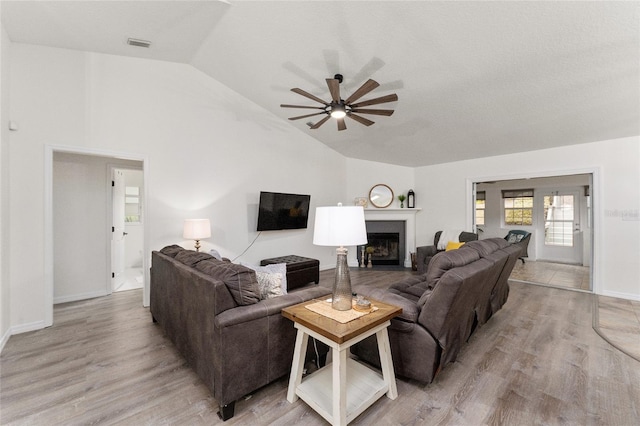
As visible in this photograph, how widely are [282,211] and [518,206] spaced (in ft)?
21.8

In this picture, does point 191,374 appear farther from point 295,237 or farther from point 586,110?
point 586,110

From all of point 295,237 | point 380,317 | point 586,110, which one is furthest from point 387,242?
point 380,317

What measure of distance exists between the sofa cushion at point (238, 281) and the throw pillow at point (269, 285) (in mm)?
237

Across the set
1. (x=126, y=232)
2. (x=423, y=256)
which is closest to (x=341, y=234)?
(x=423, y=256)

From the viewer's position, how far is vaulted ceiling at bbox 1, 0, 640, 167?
219cm

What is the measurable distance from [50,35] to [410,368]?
466 centimetres

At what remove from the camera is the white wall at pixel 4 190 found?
8.21 feet

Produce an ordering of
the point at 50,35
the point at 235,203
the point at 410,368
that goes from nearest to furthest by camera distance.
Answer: the point at 410,368
the point at 50,35
the point at 235,203

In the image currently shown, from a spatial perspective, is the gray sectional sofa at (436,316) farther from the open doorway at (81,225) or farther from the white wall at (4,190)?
the open doorway at (81,225)

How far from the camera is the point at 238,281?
5.71ft

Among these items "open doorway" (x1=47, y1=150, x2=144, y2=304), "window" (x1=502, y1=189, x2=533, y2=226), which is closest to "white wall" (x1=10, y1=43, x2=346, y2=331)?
"open doorway" (x1=47, y1=150, x2=144, y2=304)

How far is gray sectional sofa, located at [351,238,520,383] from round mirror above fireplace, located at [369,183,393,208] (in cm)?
383

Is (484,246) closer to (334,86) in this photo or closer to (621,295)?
(334,86)

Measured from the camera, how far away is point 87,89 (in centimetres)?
322
